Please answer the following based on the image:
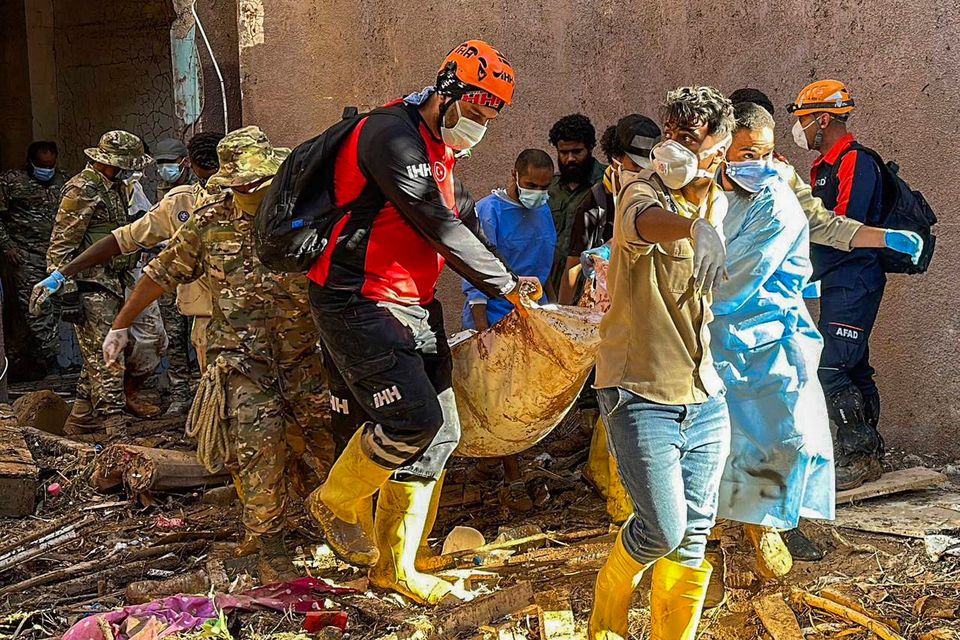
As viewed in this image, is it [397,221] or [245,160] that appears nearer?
[397,221]

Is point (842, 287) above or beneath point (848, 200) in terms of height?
beneath

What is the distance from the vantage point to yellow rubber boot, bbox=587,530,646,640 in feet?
11.0

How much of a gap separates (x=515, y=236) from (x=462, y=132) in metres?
1.62

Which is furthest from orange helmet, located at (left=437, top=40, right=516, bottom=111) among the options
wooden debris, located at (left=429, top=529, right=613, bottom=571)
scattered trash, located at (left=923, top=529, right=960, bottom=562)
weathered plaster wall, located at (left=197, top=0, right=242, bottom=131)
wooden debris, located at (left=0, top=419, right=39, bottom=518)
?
weathered plaster wall, located at (left=197, top=0, right=242, bottom=131)

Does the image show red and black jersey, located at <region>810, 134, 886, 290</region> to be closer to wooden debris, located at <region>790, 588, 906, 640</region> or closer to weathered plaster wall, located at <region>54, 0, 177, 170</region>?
wooden debris, located at <region>790, 588, 906, 640</region>

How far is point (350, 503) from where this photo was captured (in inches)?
163

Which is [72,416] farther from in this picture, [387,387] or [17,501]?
[387,387]

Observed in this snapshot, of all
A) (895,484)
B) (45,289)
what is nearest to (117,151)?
(45,289)

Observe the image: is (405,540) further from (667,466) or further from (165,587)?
(667,466)

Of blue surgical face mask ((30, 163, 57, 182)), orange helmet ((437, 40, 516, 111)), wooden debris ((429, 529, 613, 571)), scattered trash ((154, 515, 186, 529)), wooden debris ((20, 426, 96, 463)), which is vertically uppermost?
blue surgical face mask ((30, 163, 57, 182))

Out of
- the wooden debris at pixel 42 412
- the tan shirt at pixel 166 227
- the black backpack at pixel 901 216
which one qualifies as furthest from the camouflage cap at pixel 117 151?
the black backpack at pixel 901 216

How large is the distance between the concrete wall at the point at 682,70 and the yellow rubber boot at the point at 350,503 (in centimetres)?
327

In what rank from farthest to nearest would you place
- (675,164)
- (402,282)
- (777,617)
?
(402,282) → (777,617) → (675,164)

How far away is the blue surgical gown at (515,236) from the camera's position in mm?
5508
